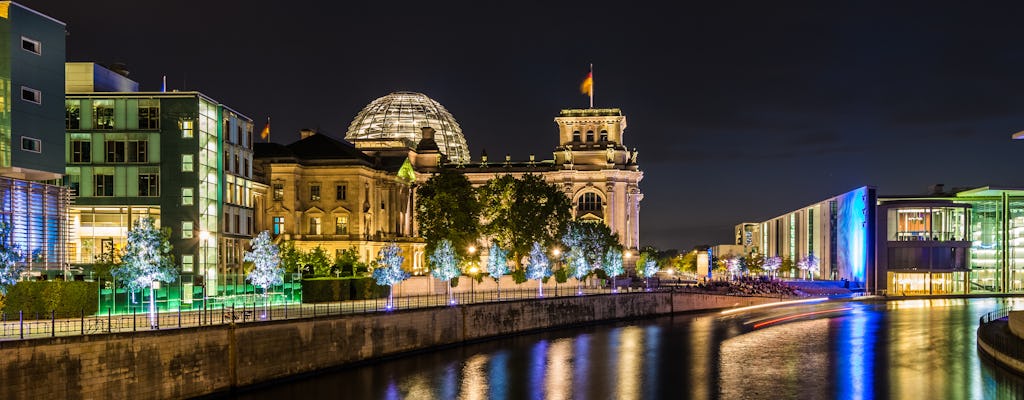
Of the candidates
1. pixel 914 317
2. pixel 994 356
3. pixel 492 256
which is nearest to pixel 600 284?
pixel 492 256

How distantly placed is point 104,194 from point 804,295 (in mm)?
98757

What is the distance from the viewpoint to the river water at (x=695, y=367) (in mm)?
58469

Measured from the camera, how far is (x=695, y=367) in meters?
70.8

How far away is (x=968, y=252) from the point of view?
156625 millimetres

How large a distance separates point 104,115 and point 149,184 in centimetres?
618

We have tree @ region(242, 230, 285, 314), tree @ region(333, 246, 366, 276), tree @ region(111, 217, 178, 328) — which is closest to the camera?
tree @ region(111, 217, 178, 328)

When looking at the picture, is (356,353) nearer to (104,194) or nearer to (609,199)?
(104,194)

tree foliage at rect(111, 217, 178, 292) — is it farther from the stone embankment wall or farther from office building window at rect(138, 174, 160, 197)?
office building window at rect(138, 174, 160, 197)

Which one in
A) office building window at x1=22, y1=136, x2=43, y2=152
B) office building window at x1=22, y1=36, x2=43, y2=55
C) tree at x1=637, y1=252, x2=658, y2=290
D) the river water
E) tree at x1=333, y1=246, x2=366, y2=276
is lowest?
the river water

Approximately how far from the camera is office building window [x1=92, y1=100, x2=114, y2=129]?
77.6 metres

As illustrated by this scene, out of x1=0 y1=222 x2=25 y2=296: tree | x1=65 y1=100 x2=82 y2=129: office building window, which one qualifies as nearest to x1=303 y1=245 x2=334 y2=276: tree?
x1=65 y1=100 x2=82 y2=129: office building window

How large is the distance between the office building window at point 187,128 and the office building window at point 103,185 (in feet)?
21.4

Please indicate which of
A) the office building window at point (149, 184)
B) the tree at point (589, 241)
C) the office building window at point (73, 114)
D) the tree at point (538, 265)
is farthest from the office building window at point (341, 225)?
the office building window at point (73, 114)

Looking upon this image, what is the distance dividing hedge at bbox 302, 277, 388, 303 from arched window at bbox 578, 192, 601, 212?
8931cm
